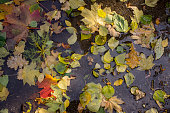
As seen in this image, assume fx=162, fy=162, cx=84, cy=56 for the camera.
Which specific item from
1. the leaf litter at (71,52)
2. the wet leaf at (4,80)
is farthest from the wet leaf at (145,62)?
the wet leaf at (4,80)

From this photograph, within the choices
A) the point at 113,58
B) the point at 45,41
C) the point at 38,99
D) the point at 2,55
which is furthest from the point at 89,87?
the point at 2,55

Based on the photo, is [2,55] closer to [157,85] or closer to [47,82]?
[47,82]

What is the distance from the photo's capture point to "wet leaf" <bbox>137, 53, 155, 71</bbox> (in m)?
1.92

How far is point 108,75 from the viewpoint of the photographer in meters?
1.94

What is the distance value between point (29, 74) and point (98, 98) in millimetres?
850

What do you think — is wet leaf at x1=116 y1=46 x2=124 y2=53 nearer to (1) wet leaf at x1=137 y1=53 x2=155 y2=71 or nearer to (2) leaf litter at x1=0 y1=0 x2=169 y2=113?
(2) leaf litter at x1=0 y1=0 x2=169 y2=113

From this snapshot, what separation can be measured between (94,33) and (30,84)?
0.97 m

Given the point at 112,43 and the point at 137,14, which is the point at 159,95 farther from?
the point at 137,14

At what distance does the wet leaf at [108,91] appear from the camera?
188 cm

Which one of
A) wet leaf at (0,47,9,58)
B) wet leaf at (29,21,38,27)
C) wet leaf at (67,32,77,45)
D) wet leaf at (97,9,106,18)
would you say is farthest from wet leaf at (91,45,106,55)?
wet leaf at (0,47,9,58)

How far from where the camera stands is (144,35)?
192 centimetres

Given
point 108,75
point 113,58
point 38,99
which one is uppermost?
point 113,58

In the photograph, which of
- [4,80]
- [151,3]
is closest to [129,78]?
[151,3]

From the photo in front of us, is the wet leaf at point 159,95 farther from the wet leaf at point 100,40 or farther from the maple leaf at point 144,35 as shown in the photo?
the wet leaf at point 100,40
